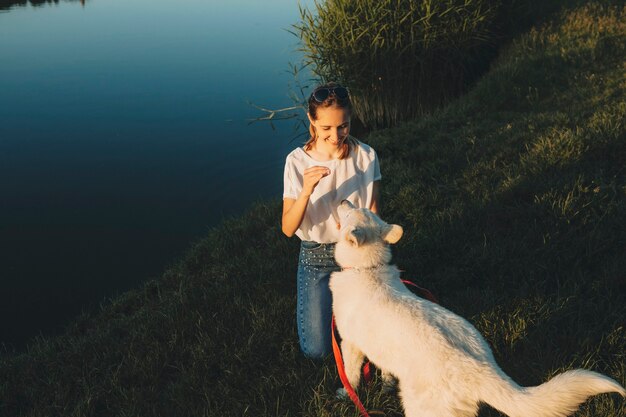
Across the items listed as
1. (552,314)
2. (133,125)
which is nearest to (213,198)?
(133,125)

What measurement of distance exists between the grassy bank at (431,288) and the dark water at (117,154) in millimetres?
1073

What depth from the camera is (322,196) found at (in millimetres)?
3725

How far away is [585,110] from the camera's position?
6.86 meters

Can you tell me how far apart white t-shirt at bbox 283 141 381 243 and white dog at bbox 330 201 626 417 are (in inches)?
23.1

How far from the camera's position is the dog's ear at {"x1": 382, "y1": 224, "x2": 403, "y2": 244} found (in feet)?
9.82

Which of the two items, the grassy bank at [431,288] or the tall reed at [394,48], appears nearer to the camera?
the grassy bank at [431,288]

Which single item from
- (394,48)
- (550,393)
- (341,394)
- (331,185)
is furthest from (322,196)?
(394,48)

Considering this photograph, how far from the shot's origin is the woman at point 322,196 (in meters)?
3.52

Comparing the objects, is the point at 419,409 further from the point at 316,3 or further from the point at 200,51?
the point at 200,51

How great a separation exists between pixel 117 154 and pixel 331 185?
7.89m

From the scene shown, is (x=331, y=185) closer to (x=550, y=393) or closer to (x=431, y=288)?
(x=431, y=288)

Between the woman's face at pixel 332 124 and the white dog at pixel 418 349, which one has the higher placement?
the woman's face at pixel 332 124

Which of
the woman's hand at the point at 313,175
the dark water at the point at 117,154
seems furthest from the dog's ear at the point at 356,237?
the dark water at the point at 117,154

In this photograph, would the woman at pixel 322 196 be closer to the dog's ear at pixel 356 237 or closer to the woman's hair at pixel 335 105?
the woman's hair at pixel 335 105
